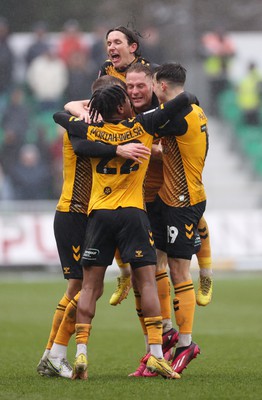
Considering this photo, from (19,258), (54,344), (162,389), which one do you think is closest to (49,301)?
(19,258)

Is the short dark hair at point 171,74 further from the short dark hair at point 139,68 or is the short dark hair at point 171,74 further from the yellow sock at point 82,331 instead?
the yellow sock at point 82,331

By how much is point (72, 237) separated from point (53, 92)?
16.3 m

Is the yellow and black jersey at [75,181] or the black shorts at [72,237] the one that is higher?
the yellow and black jersey at [75,181]

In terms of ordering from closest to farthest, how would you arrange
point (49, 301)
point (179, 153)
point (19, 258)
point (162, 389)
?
point (162, 389) < point (179, 153) < point (49, 301) < point (19, 258)

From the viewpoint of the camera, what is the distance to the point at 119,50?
825 cm

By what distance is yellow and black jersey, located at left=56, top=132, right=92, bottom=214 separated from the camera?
310 inches

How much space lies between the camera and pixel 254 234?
19.6 metres

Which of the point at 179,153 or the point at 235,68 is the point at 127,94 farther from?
the point at 235,68

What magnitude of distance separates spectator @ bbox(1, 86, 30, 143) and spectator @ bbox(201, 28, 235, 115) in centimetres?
444

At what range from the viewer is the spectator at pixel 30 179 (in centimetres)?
2178

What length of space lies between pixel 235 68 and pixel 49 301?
11.5 m

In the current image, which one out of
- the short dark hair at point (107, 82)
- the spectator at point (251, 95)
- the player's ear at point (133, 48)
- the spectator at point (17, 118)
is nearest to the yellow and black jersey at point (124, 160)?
the short dark hair at point (107, 82)

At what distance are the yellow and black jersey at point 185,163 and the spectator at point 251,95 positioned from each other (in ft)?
56.2

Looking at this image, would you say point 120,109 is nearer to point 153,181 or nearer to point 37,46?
point 153,181
